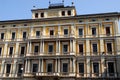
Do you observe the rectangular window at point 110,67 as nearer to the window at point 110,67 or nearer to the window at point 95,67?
the window at point 110,67

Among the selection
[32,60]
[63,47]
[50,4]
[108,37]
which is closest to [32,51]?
[32,60]

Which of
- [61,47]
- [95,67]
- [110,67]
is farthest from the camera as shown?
[61,47]

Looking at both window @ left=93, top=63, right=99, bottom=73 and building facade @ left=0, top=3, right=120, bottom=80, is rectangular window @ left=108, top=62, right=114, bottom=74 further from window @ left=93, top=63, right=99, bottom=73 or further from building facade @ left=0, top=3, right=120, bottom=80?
window @ left=93, top=63, right=99, bottom=73

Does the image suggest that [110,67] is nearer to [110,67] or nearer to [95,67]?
[110,67]

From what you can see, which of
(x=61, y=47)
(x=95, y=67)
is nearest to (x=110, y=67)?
(x=95, y=67)

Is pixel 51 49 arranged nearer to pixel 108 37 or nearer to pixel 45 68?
pixel 45 68

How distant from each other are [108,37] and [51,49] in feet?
34.5

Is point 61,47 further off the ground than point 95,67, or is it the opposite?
point 61,47

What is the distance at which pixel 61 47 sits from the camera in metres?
39.6

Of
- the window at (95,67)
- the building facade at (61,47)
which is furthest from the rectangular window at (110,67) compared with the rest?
the window at (95,67)

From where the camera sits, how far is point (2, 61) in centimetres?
4203

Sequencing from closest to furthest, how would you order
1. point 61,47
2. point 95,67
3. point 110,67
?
point 110,67
point 95,67
point 61,47

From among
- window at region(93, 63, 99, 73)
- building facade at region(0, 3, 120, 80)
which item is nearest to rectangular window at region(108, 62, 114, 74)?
building facade at region(0, 3, 120, 80)

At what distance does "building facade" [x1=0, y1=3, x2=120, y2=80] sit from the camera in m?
37.6
